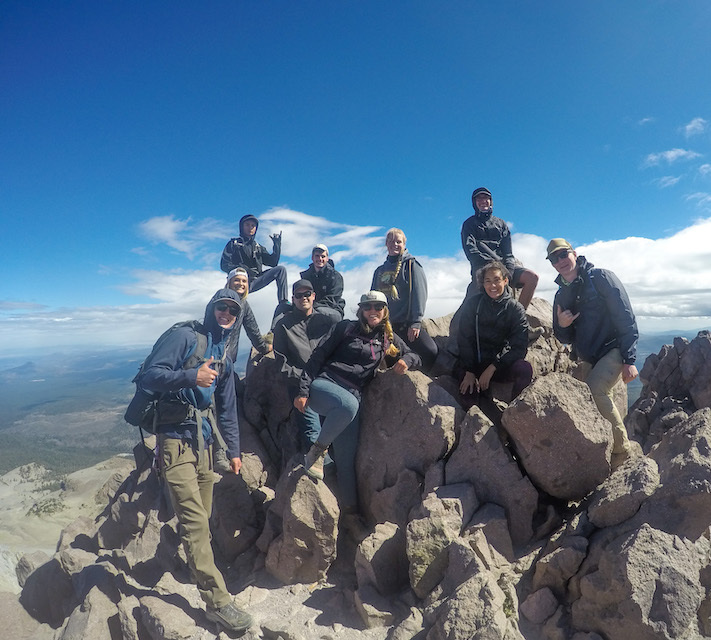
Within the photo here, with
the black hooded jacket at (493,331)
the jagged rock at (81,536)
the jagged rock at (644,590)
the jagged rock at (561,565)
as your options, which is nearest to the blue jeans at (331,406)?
the black hooded jacket at (493,331)

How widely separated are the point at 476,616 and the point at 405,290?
8070 mm

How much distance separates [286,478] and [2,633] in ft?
44.3

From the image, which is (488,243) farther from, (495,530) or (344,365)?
(495,530)

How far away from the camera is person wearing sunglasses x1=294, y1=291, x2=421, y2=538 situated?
966cm

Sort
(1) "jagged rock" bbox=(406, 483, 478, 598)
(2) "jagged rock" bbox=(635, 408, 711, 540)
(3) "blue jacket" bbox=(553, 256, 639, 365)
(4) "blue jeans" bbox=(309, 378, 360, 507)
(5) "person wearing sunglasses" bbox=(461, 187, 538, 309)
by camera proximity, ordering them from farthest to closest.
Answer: (5) "person wearing sunglasses" bbox=(461, 187, 538, 309) < (4) "blue jeans" bbox=(309, 378, 360, 507) < (3) "blue jacket" bbox=(553, 256, 639, 365) < (1) "jagged rock" bbox=(406, 483, 478, 598) < (2) "jagged rock" bbox=(635, 408, 711, 540)

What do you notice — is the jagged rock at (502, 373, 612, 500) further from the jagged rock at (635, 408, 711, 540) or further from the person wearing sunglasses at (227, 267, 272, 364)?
the person wearing sunglasses at (227, 267, 272, 364)

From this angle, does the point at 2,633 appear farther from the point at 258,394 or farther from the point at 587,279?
the point at 587,279

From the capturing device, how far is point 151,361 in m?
8.74

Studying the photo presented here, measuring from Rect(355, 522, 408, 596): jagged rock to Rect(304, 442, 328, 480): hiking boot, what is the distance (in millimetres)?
2262

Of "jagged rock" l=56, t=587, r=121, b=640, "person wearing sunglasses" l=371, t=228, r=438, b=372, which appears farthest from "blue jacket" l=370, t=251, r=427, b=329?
Answer: "jagged rock" l=56, t=587, r=121, b=640

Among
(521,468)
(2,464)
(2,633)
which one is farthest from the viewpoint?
(2,464)

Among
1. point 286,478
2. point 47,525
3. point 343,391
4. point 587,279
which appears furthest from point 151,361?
point 47,525

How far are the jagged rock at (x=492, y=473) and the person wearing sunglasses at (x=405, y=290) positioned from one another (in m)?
2.84

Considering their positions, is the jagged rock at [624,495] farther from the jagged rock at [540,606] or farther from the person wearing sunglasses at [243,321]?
the person wearing sunglasses at [243,321]
